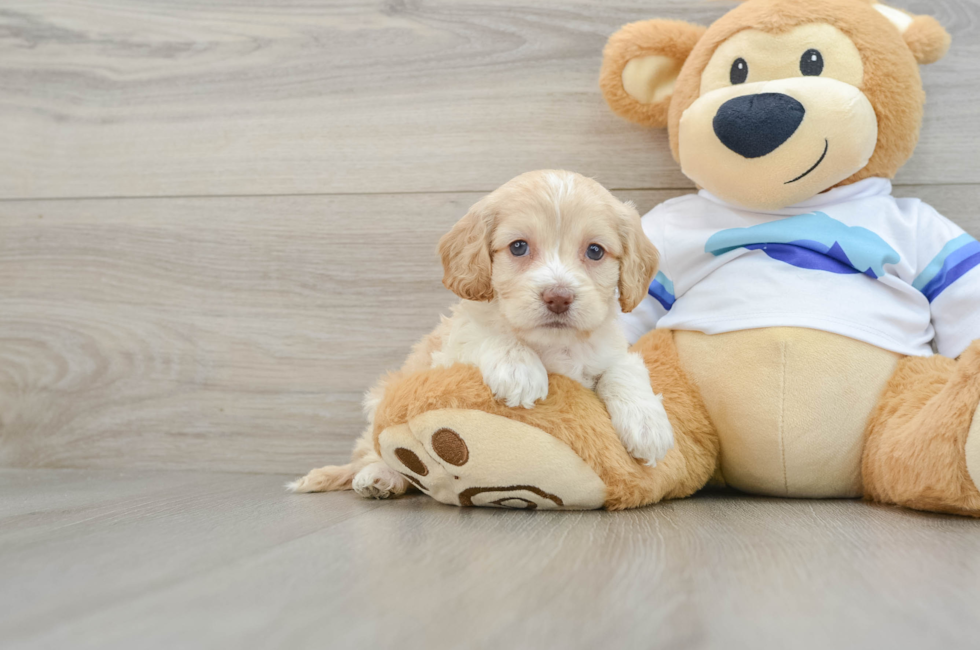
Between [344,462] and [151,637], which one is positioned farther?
[344,462]

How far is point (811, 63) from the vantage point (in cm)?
128

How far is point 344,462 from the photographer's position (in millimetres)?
1768

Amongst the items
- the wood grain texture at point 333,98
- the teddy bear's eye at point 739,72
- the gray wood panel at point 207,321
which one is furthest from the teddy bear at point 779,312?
Answer: the gray wood panel at point 207,321

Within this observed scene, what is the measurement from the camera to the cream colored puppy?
3.52ft

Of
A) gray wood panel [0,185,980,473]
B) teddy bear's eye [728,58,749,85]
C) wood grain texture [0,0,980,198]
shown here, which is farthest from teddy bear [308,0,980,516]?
gray wood panel [0,185,980,473]

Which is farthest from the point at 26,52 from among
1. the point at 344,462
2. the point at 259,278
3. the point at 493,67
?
the point at 344,462

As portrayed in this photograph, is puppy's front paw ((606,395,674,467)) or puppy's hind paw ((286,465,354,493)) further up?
puppy's front paw ((606,395,674,467))

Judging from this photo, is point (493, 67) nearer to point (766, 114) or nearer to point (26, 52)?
point (766, 114)

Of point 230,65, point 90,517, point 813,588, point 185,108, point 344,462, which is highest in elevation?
point 230,65

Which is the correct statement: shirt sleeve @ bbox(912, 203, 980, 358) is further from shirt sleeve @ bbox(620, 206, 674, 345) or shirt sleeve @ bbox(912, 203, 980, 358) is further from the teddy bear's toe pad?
the teddy bear's toe pad

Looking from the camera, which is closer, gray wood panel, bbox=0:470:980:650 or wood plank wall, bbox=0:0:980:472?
gray wood panel, bbox=0:470:980:650

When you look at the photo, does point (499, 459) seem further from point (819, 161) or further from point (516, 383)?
point (819, 161)

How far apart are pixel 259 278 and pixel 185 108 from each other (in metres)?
0.49

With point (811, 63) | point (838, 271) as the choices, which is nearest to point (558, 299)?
point (838, 271)
